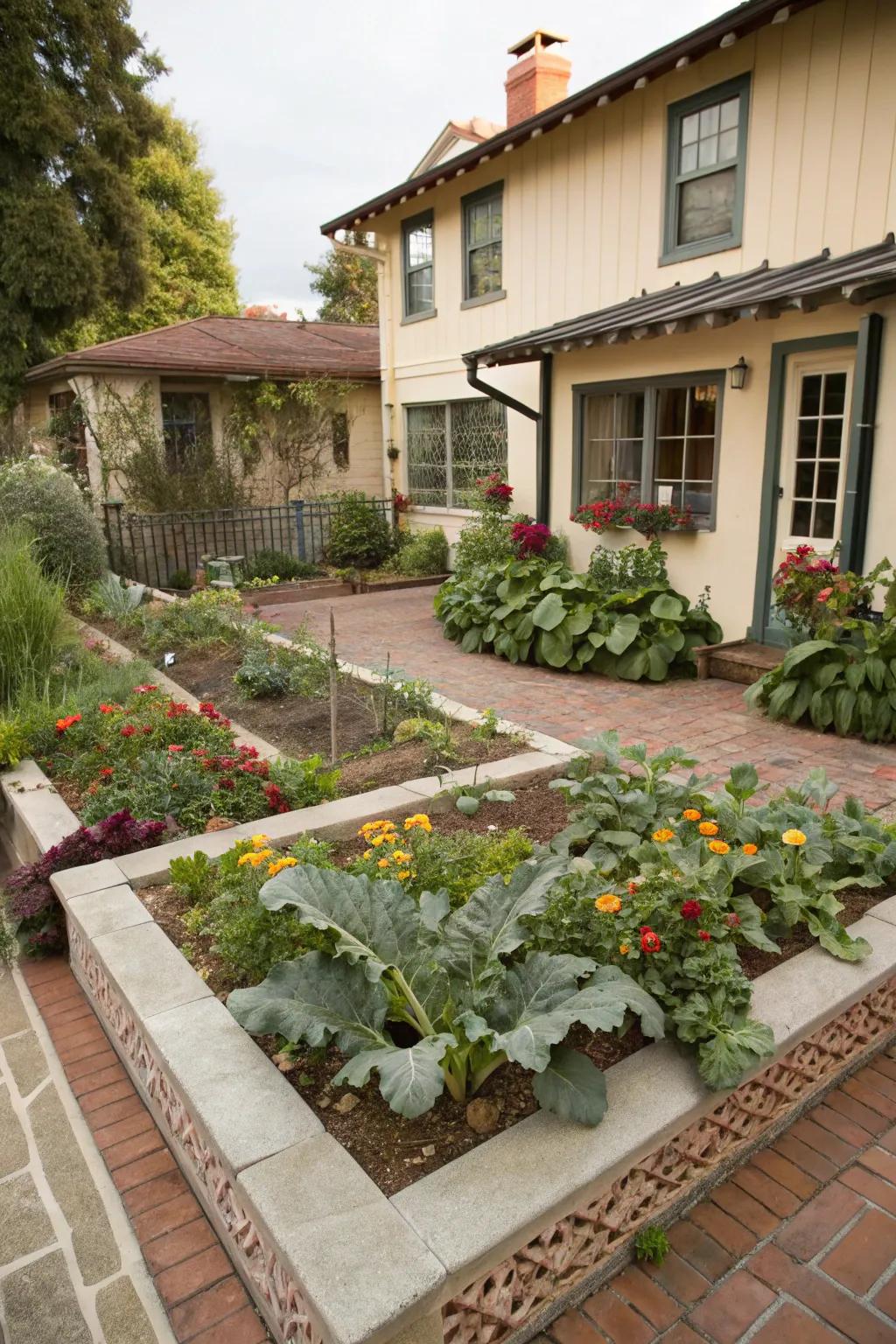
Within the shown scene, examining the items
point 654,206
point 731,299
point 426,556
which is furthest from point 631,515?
point 426,556

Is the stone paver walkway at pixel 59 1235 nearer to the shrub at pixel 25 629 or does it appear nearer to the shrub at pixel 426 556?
the shrub at pixel 25 629

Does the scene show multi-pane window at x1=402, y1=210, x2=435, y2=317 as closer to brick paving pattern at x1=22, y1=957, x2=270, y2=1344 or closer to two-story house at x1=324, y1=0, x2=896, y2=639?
two-story house at x1=324, y1=0, x2=896, y2=639

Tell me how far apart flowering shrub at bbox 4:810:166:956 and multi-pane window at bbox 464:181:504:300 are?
900 cm

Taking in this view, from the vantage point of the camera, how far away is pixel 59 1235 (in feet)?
7.35

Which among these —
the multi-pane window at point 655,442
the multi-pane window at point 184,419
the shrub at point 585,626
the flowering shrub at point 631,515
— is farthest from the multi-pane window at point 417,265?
the shrub at point 585,626

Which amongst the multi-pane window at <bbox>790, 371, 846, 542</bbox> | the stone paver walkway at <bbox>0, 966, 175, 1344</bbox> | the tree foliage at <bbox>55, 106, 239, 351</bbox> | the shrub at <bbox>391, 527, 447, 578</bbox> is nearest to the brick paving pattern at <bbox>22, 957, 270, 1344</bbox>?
the stone paver walkway at <bbox>0, 966, 175, 1344</bbox>

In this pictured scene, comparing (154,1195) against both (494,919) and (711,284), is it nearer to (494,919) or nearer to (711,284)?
(494,919)

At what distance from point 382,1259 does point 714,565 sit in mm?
6688

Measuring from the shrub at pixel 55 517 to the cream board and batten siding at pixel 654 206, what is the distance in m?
4.91

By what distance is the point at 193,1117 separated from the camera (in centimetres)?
216

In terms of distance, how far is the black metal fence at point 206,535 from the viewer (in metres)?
11.4

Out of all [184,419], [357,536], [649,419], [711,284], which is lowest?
[357,536]

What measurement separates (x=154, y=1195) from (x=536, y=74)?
12.3 metres

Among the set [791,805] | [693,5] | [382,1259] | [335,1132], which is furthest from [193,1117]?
[693,5]
